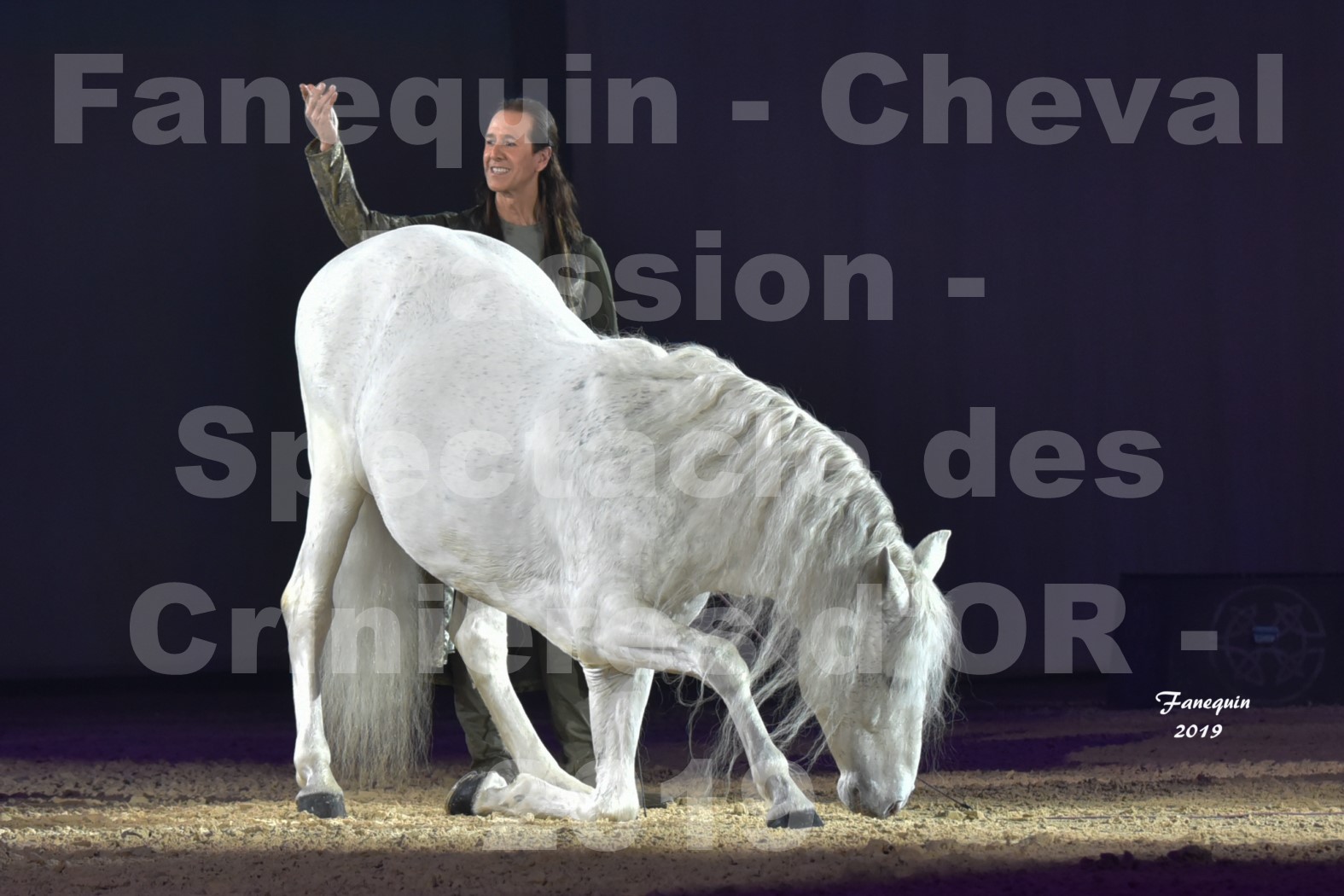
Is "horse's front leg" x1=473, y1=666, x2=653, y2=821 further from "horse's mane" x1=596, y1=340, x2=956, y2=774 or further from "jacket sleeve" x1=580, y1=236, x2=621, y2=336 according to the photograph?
"jacket sleeve" x1=580, y1=236, x2=621, y2=336

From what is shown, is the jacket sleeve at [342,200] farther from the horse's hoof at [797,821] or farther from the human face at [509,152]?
the horse's hoof at [797,821]

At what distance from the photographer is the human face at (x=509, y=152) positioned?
3299mm

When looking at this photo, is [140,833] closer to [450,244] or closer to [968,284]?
[450,244]

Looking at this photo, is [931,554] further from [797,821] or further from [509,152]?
[509,152]

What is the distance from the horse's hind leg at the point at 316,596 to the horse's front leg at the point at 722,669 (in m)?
0.86

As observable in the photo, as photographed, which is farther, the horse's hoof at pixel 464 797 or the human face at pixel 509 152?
the human face at pixel 509 152

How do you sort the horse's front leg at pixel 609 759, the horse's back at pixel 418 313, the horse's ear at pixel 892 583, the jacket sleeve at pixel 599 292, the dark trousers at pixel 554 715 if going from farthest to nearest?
the jacket sleeve at pixel 599 292 → the dark trousers at pixel 554 715 → the horse's back at pixel 418 313 → the horse's front leg at pixel 609 759 → the horse's ear at pixel 892 583

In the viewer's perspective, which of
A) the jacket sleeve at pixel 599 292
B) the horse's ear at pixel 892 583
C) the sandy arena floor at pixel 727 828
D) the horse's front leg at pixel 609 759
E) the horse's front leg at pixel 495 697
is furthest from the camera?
the jacket sleeve at pixel 599 292

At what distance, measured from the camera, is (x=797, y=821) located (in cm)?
236

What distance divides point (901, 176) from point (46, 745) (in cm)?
360

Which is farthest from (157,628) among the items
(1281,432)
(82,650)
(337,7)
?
(1281,432)

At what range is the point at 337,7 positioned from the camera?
5512mm

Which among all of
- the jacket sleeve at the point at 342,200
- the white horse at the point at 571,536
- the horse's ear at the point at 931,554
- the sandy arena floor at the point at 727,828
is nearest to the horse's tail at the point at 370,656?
the white horse at the point at 571,536

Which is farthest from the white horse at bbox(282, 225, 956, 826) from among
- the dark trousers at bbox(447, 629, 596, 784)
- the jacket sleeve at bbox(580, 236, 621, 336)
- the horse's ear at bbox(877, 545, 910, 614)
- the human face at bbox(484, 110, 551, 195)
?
the jacket sleeve at bbox(580, 236, 621, 336)
